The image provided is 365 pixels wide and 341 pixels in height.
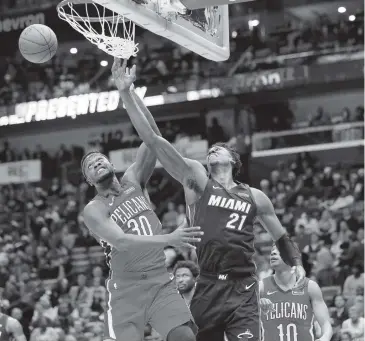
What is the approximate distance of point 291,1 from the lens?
2764cm

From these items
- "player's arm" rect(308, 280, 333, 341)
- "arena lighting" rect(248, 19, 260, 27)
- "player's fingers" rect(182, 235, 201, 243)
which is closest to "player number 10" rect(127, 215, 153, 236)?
"player's fingers" rect(182, 235, 201, 243)

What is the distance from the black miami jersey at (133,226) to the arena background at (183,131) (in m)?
9.80

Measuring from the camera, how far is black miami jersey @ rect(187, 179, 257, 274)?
7.04m

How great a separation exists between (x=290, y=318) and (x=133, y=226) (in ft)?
9.22

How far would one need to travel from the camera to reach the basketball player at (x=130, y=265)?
22.4 feet

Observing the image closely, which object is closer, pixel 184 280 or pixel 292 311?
pixel 184 280

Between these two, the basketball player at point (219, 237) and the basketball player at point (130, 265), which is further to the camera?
the basketball player at point (219, 237)

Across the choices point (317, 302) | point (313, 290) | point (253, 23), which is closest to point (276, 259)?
point (313, 290)

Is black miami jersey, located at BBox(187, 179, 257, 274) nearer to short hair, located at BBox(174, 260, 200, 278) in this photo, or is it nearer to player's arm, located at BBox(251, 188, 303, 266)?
player's arm, located at BBox(251, 188, 303, 266)

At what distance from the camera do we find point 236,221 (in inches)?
279

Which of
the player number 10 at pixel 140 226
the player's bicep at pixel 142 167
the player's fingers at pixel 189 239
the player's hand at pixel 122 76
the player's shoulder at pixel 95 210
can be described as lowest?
the player's fingers at pixel 189 239

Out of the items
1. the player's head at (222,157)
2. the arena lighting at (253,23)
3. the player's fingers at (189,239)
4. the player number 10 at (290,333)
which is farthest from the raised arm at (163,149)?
the arena lighting at (253,23)

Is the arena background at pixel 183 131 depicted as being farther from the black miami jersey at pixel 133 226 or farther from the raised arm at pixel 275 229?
the black miami jersey at pixel 133 226

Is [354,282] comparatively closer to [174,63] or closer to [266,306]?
[266,306]
